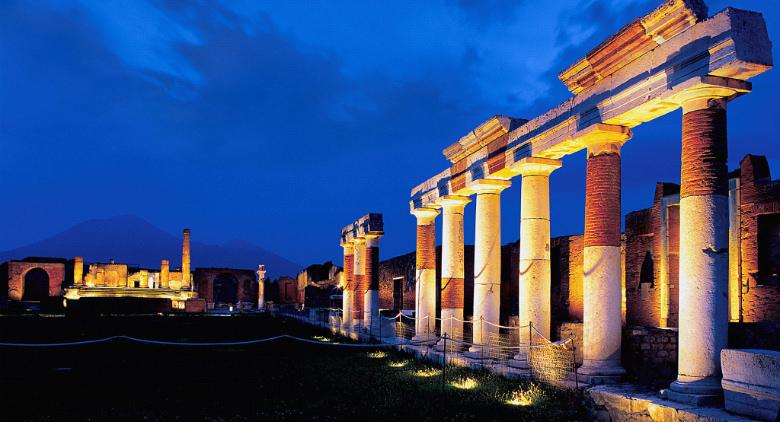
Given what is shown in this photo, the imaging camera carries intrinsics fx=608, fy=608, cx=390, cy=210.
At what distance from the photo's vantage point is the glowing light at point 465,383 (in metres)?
10.8

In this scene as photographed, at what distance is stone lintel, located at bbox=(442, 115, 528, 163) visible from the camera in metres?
12.8

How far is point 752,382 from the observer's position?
6668mm

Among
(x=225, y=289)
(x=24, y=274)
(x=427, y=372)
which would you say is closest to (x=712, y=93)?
(x=427, y=372)

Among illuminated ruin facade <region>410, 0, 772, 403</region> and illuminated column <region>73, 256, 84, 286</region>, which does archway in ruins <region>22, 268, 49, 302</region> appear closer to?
illuminated column <region>73, 256, 84, 286</region>

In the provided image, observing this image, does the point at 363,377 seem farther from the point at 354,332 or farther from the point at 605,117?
the point at 354,332

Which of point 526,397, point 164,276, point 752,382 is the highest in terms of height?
point 752,382

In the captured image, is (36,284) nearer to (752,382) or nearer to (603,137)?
(603,137)

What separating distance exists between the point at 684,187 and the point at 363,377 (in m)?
7.26

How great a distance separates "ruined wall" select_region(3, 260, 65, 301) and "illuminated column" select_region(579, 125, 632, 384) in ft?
179

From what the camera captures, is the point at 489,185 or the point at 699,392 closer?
the point at 699,392

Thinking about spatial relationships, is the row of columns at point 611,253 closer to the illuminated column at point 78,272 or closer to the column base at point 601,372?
the column base at point 601,372

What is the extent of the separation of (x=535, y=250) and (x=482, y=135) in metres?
3.19

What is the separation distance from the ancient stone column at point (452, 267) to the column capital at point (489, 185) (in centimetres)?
152

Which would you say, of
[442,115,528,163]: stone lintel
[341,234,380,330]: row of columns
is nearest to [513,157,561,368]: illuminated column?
[442,115,528,163]: stone lintel
